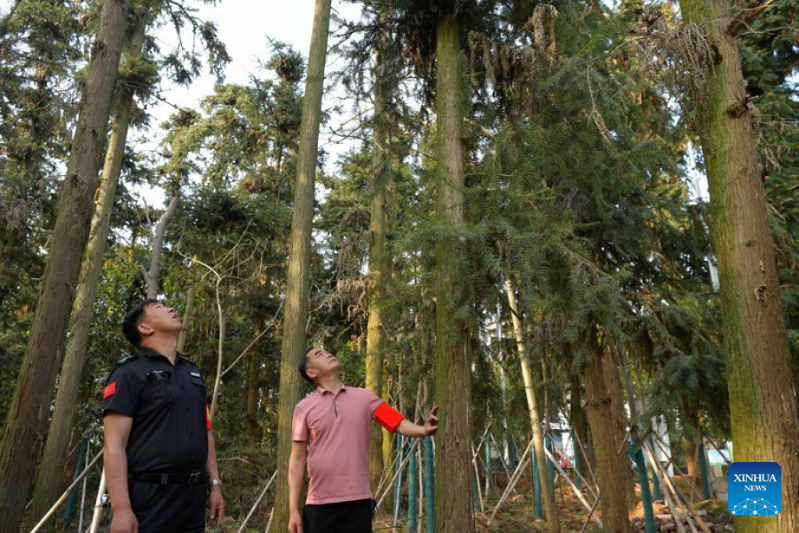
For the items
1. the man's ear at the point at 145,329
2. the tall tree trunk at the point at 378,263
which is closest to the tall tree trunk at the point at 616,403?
the tall tree trunk at the point at 378,263

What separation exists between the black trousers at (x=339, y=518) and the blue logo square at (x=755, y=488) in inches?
93.2

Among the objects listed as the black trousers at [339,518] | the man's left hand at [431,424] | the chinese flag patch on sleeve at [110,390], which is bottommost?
the black trousers at [339,518]

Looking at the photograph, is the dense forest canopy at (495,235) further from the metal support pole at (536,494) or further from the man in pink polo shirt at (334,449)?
the man in pink polo shirt at (334,449)

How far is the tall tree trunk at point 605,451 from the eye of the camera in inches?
239

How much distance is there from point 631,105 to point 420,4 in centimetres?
353

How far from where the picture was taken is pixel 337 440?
3277mm

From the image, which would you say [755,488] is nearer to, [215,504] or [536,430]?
[215,504]

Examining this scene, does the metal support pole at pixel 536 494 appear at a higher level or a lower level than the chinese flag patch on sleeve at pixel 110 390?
lower

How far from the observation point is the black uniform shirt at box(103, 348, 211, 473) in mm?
2588

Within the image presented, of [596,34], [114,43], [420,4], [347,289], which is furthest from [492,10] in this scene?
[347,289]

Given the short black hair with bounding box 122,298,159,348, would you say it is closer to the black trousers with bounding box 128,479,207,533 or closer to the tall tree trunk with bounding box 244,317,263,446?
the black trousers with bounding box 128,479,207,533

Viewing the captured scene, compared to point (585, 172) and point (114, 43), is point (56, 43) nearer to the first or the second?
point (114, 43)

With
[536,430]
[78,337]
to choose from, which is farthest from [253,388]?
[536,430]

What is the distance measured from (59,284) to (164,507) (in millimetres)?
4478
